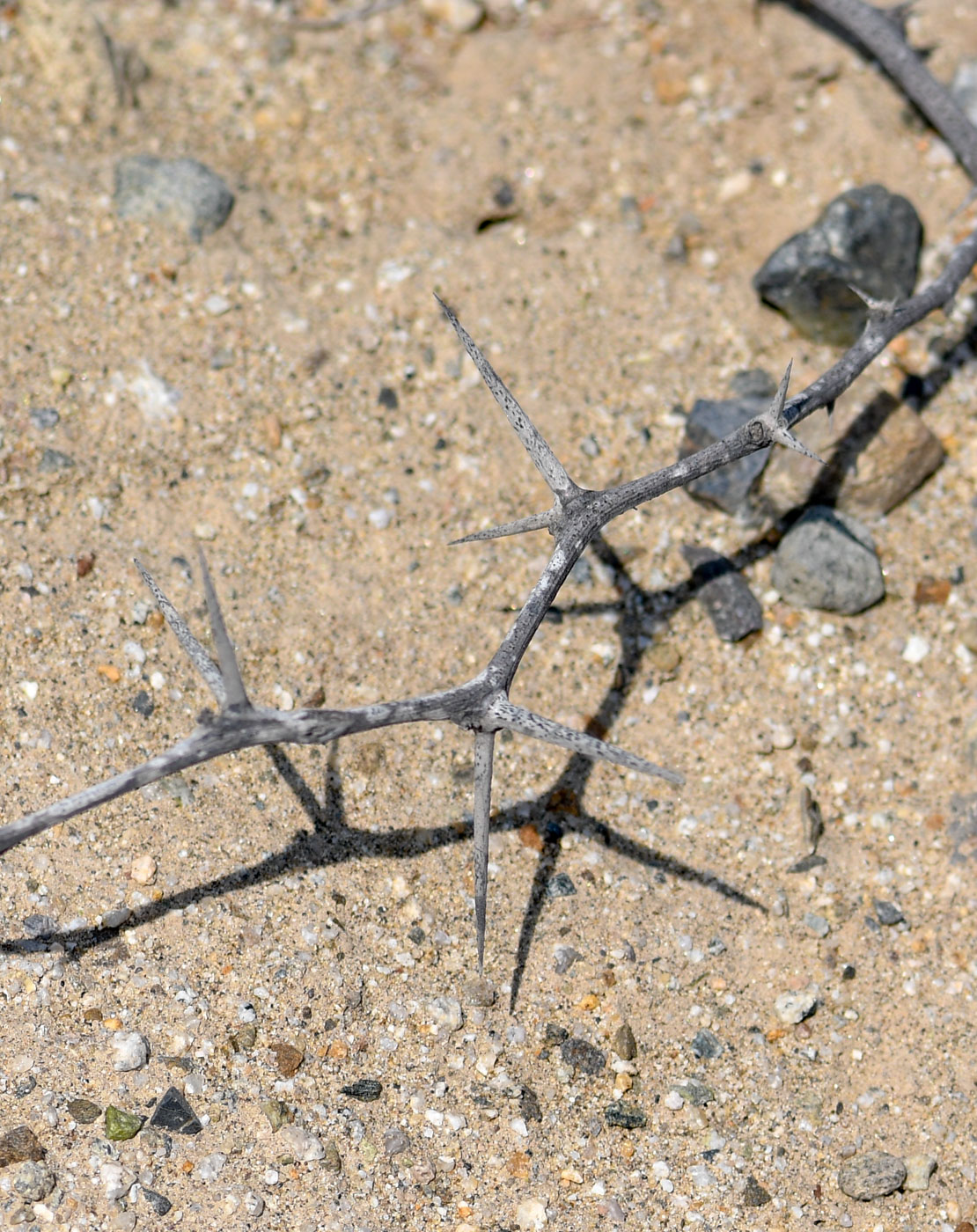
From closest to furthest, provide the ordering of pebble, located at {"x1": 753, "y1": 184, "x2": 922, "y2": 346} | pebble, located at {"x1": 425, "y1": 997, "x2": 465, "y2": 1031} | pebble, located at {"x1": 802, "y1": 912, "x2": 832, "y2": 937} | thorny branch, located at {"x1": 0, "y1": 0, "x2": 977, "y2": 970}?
thorny branch, located at {"x1": 0, "y1": 0, "x2": 977, "y2": 970}
pebble, located at {"x1": 425, "y1": 997, "x2": 465, "y2": 1031}
pebble, located at {"x1": 802, "y1": 912, "x2": 832, "y2": 937}
pebble, located at {"x1": 753, "y1": 184, "x2": 922, "y2": 346}

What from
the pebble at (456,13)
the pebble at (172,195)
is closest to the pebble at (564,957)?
the pebble at (172,195)

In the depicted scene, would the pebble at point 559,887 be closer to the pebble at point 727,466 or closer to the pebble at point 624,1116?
the pebble at point 624,1116

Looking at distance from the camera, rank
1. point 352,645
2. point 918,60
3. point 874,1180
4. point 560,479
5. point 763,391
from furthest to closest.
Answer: point 918,60, point 763,391, point 352,645, point 874,1180, point 560,479

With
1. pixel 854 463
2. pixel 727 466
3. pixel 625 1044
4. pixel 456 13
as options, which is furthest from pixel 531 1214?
pixel 456 13

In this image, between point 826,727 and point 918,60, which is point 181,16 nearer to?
point 918,60

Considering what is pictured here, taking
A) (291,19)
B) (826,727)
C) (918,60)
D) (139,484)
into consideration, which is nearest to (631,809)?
(826,727)

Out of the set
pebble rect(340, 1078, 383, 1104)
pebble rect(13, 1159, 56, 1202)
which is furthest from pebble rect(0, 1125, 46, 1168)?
pebble rect(340, 1078, 383, 1104)

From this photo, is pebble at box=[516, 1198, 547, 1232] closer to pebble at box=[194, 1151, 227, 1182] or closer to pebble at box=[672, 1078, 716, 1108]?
pebble at box=[672, 1078, 716, 1108]
